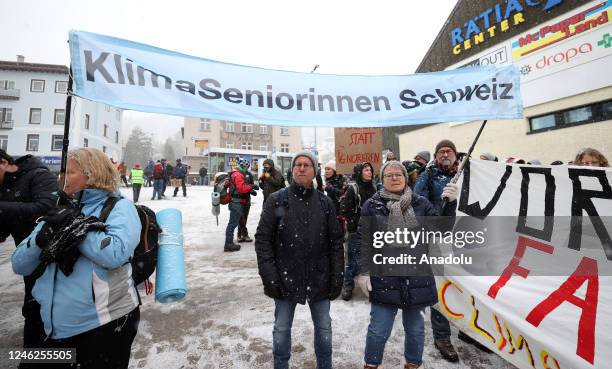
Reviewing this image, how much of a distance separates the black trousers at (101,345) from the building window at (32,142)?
48295 mm

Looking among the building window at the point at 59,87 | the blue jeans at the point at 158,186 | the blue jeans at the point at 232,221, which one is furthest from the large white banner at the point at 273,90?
the building window at the point at 59,87

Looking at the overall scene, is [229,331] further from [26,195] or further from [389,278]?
[26,195]

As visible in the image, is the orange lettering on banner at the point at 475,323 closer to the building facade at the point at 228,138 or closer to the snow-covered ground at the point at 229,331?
the snow-covered ground at the point at 229,331

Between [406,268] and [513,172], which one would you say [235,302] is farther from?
[513,172]

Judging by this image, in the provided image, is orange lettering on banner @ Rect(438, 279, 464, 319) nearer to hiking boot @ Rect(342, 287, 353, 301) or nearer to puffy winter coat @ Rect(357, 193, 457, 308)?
puffy winter coat @ Rect(357, 193, 457, 308)

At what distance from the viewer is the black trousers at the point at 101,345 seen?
1.67 meters

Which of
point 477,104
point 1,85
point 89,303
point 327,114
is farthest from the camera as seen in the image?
point 1,85

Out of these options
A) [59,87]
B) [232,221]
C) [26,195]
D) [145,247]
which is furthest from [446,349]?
[59,87]

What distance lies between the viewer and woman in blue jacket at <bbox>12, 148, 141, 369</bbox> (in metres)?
1.61

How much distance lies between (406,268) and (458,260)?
0.90 meters

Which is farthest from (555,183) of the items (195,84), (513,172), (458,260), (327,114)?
(195,84)

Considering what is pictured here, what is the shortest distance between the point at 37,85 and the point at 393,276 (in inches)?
1985

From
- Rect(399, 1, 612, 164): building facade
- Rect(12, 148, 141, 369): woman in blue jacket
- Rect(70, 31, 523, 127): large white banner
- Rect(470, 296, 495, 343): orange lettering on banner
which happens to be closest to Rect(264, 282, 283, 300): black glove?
Rect(12, 148, 141, 369): woman in blue jacket

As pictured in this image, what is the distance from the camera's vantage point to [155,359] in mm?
2688
